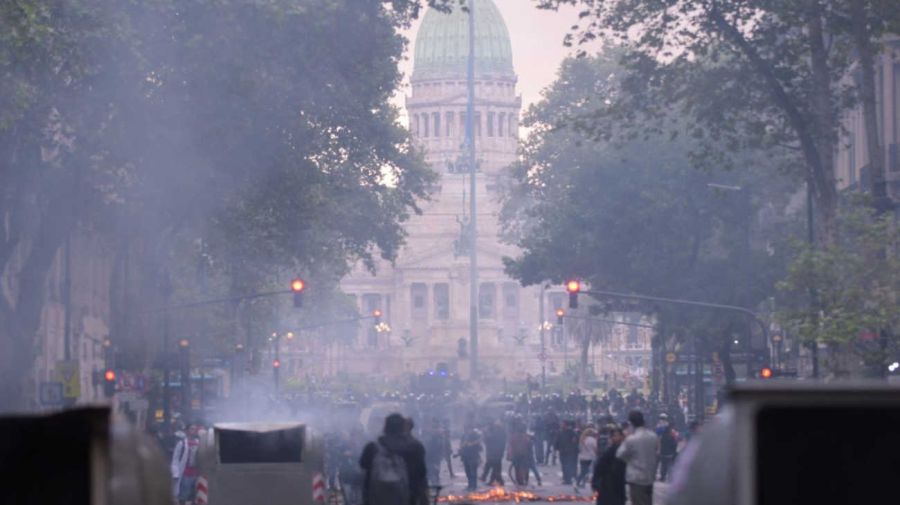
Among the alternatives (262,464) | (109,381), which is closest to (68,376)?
(109,381)

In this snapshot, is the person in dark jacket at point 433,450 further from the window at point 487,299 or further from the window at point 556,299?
the window at point 487,299

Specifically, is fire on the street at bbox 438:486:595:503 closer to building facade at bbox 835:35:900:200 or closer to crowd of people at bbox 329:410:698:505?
crowd of people at bbox 329:410:698:505

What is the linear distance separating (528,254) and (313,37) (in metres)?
23.9

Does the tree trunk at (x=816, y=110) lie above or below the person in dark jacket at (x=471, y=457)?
above

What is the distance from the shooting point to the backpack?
16.8 metres

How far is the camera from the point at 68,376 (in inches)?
1447

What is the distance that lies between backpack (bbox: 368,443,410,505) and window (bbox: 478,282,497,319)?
142 meters

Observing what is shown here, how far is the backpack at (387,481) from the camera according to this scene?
16812 millimetres

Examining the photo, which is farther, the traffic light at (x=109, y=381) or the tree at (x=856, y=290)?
the traffic light at (x=109, y=381)

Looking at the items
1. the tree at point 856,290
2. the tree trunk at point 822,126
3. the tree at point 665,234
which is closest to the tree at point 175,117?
the tree trunk at point 822,126

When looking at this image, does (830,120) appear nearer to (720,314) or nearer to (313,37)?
(313,37)

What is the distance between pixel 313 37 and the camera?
121 feet

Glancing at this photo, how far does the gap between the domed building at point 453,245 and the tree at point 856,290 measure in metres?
111

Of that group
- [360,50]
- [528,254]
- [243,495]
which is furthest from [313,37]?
[528,254]
